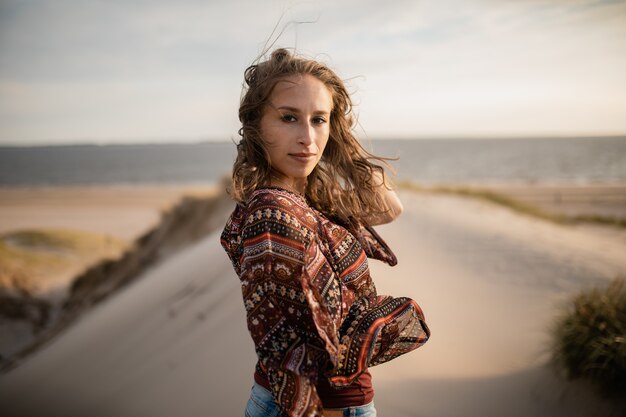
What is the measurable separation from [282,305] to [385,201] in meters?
0.86

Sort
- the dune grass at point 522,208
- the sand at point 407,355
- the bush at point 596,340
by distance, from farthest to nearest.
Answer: the dune grass at point 522,208, the sand at point 407,355, the bush at point 596,340

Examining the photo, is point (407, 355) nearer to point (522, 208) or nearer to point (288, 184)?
point (288, 184)

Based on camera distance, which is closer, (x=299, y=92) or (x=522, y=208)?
(x=299, y=92)

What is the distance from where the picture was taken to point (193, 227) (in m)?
10.4

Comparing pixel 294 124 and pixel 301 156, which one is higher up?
pixel 294 124

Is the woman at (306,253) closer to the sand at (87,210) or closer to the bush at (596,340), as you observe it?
the bush at (596,340)

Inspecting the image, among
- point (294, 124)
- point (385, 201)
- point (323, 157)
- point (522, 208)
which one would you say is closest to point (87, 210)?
point (522, 208)

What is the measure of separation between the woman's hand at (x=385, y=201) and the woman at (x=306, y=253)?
0.01 m

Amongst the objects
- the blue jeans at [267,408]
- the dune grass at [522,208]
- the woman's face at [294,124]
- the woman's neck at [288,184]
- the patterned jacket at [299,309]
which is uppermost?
the dune grass at [522,208]

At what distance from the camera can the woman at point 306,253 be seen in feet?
4.30

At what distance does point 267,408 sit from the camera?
153 centimetres

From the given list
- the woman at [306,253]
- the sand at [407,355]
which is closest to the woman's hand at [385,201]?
the woman at [306,253]

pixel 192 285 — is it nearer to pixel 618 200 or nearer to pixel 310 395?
pixel 310 395

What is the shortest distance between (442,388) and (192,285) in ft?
12.1
